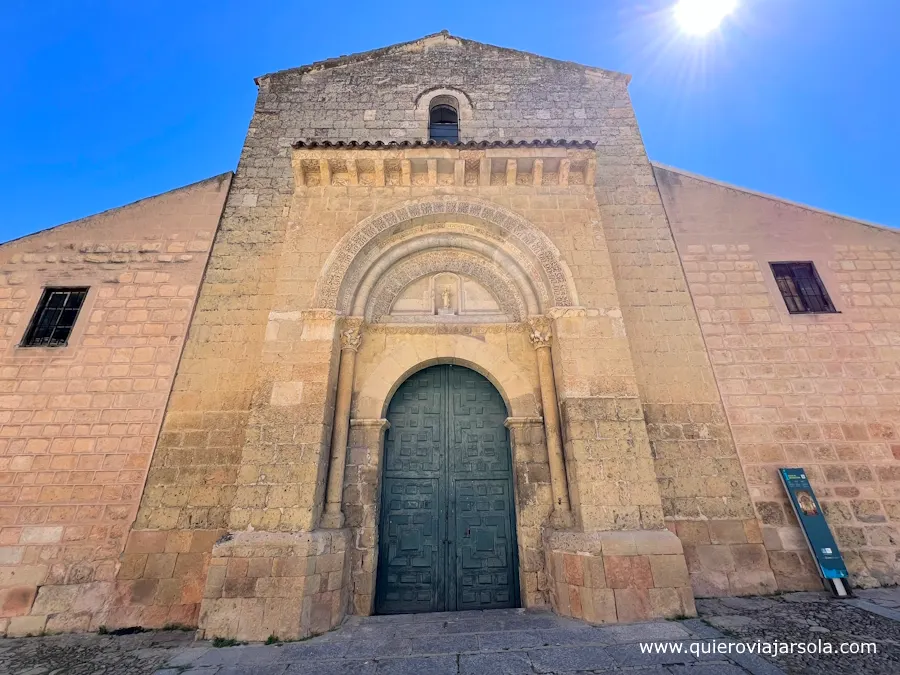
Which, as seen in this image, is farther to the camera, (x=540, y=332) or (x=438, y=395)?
Answer: (x=438, y=395)

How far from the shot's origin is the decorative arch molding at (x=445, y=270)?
5977mm

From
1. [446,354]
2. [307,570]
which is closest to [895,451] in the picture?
[446,354]

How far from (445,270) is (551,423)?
8.93 feet

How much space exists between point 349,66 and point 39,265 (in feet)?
20.5

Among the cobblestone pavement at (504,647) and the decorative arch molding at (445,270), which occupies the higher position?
the decorative arch molding at (445,270)

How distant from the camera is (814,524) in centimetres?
488

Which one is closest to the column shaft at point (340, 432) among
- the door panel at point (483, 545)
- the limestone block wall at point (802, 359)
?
the door panel at point (483, 545)

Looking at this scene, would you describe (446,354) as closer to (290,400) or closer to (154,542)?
(290,400)

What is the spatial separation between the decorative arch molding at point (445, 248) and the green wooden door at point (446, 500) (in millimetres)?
1344

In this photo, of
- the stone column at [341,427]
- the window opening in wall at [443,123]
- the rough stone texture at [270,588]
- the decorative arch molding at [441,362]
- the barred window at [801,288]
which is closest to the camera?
the rough stone texture at [270,588]

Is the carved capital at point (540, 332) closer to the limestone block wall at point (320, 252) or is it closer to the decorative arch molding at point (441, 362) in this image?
the limestone block wall at point (320, 252)

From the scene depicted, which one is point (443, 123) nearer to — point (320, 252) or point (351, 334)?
point (320, 252)

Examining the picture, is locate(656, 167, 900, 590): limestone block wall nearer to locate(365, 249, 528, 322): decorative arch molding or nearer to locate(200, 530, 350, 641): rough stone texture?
locate(365, 249, 528, 322): decorative arch molding

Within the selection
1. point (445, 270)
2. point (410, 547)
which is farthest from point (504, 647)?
point (445, 270)
